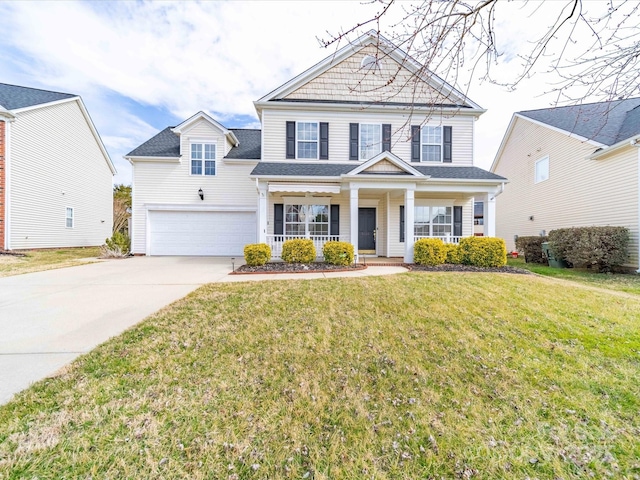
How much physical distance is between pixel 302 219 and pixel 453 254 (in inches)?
235

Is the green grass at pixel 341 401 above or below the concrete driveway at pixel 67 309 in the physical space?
below

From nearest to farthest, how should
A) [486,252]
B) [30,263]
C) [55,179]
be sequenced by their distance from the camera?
1. [486,252]
2. [30,263]
3. [55,179]

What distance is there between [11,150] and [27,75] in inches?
339

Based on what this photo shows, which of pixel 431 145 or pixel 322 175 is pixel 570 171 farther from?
pixel 322 175

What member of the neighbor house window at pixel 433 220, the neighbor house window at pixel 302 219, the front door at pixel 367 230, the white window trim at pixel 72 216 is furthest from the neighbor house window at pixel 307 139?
the white window trim at pixel 72 216

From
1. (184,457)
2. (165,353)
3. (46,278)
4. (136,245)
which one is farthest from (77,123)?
(184,457)

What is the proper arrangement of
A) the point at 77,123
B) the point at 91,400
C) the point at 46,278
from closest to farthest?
1. the point at 91,400
2. the point at 46,278
3. the point at 77,123

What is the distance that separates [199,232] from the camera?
13.2 meters

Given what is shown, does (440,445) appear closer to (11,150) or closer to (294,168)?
(294,168)

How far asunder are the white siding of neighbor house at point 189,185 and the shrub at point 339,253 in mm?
5454

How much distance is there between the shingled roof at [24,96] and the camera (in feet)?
42.2

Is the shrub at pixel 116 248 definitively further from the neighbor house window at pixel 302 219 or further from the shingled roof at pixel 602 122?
the shingled roof at pixel 602 122

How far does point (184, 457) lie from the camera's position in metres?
1.92

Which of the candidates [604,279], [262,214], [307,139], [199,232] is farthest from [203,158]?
[604,279]
